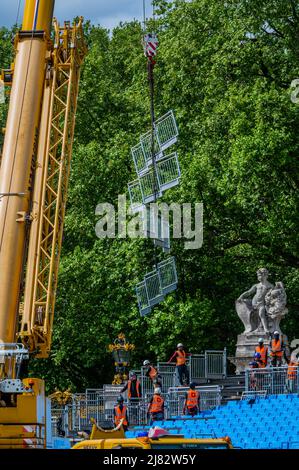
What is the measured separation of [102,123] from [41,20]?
32551mm

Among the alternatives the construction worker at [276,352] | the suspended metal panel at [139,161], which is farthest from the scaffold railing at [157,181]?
the construction worker at [276,352]

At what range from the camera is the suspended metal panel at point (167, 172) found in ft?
153

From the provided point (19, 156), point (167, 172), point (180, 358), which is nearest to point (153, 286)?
point (167, 172)

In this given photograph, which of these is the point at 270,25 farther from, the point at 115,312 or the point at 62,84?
the point at 62,84

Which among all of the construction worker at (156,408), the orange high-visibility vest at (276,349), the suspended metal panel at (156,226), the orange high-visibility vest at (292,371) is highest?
the suspended metal panel at (156,226)

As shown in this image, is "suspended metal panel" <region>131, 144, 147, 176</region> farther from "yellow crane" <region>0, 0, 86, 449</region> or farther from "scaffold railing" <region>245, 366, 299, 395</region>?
"yellow crane" <region>0, 0, 86, 449</region>

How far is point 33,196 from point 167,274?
22.2 meters

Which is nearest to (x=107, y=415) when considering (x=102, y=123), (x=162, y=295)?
(x=162, y=295)

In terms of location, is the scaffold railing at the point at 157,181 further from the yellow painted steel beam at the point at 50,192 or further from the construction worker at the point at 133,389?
the yellow painted steel beam at the point at 50,192

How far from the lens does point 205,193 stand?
50.9m

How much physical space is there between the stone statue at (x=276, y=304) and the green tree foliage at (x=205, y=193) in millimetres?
4938

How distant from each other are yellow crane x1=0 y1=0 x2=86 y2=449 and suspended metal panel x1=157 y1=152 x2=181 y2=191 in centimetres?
1609

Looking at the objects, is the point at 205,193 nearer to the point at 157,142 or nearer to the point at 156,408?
the point at 157,142

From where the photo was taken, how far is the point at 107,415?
4122cm
